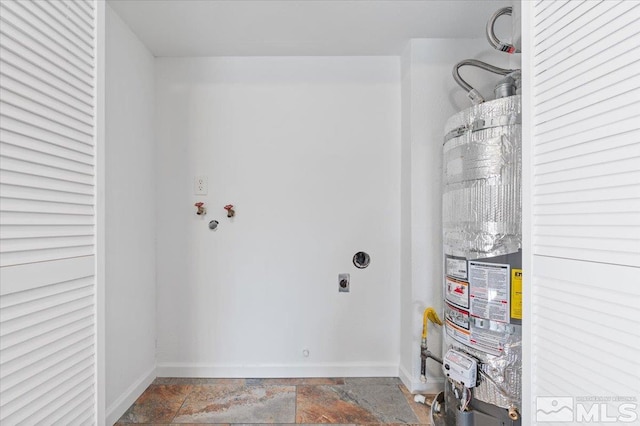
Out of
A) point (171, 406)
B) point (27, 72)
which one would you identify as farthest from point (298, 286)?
point (27, 72)

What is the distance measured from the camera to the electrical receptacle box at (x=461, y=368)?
1.40 metres

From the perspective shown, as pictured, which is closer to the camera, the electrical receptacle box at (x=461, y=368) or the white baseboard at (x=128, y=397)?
the electrical receptacle box at (x=461, y=368)

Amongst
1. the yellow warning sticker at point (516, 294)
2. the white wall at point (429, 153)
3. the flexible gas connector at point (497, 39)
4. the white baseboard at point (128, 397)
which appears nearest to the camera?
the yellow warning sticker at point (516, 294)

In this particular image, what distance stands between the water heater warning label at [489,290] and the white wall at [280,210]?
2.65ft

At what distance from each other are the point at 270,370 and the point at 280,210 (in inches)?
41.4

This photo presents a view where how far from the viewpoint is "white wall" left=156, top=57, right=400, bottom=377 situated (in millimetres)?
2205

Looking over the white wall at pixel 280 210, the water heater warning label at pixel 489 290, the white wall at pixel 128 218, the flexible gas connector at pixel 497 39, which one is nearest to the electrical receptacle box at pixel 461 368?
the water heater warning label at pixel 489 290

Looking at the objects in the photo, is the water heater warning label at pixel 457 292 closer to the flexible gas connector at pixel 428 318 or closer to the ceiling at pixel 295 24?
the flexible gas connector at pixel 428 318

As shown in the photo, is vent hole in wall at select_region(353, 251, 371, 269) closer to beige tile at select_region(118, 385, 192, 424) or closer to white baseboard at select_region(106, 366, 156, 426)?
beige tile at select_region(118, 385, 192, 424)

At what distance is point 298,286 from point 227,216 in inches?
26.1

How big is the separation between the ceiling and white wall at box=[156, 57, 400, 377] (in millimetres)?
120

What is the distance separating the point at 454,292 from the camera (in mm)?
1548

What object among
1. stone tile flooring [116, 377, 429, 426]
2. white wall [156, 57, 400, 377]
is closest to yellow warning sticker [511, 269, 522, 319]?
stone tile flooring [116, 377, 429, 426]
